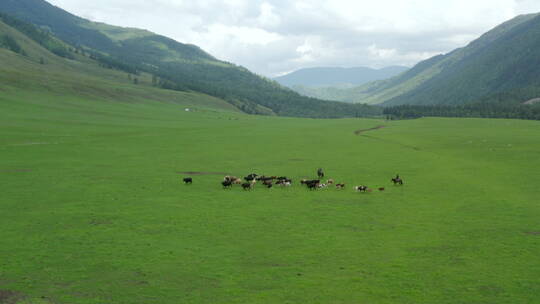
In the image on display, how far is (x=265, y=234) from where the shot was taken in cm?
2539

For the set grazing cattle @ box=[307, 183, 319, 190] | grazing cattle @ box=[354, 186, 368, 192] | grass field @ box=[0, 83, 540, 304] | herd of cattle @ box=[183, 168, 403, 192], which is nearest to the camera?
grass field @ box=[0, 83, 540, 304]

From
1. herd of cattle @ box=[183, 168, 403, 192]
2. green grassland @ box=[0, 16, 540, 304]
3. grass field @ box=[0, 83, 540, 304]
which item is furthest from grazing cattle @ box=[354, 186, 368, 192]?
green grassland @ box=[0, 16, 540, 304]

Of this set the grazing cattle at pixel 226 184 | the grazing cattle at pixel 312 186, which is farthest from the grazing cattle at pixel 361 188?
the grazing cattle at pixel 226 184

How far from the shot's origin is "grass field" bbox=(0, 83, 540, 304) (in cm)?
1827

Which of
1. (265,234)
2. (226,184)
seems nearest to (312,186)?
(226,184)

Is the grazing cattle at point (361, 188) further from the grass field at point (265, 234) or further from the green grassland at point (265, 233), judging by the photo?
the green grassland at point (265, 233)

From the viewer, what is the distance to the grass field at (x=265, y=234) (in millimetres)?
18266

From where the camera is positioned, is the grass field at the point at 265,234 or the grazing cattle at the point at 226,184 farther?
the grazing cattle at the point at 226,184

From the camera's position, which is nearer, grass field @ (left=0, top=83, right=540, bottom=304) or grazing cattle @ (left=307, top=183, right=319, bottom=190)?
grass field @ (left=0, top=83, right=540, bottom=304)

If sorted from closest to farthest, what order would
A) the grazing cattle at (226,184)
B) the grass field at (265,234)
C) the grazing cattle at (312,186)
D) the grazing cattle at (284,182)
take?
the grass field at (265,234) < the grazing cattle at (312,186) < the grazing cattle at (226,184) < the grazing cattle at (284,182)

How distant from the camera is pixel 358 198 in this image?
116ft

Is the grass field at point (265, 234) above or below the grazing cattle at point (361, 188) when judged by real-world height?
below

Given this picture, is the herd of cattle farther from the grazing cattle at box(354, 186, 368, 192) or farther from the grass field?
the grass field

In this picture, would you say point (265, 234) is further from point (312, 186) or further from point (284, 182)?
point (284, 182)
